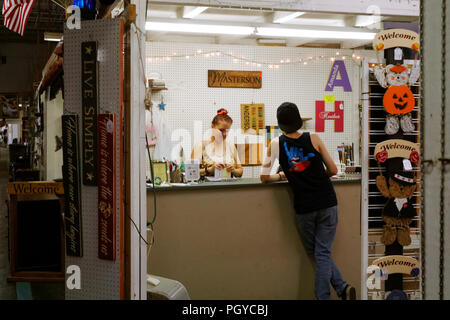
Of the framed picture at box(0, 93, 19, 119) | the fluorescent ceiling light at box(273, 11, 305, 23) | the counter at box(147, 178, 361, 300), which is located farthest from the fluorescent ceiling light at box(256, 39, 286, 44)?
the framed picture at box(0, 93, 19, 119)

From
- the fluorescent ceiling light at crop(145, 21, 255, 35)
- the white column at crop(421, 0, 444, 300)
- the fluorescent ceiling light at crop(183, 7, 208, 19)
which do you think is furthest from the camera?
the fluorescent ceiling light at crop(183, 7, 208, 19)

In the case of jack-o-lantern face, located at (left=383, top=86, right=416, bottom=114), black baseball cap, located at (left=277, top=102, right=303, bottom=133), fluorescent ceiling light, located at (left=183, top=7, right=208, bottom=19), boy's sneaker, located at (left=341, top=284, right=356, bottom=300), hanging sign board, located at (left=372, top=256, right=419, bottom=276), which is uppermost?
fluorescent ceiling light, located at (left=183, top=7, right=208, bottom=19)

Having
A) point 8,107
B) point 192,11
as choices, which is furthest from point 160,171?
point 8,107

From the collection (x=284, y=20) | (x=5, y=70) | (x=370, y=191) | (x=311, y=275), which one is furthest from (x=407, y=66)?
(x=5, y=70)

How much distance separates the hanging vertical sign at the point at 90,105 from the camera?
2.71 meters

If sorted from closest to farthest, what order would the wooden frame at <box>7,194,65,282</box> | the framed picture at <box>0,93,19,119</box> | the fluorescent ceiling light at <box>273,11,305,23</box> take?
the wooden frame at <box>7,194,65,282</box> → the fluorescent ceiling light at <box>273,11,305,23</box> → the framed picture at <box>0,93,19,119</box>

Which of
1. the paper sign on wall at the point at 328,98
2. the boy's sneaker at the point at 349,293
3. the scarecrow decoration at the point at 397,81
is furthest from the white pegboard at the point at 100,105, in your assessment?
the paper sign on wall at the point at 328,98

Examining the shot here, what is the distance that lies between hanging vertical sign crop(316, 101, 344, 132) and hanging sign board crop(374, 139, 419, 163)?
3.65 meters

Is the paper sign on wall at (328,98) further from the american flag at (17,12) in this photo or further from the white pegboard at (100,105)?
the white pegboard at (100,105)

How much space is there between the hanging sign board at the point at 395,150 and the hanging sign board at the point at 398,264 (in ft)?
2.95

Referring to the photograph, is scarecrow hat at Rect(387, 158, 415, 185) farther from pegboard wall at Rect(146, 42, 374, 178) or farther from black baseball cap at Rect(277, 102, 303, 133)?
pegboard wall at Rect(146, 42, 374, 178)

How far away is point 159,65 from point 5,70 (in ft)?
33.9

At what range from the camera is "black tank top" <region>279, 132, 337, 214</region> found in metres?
4.06
